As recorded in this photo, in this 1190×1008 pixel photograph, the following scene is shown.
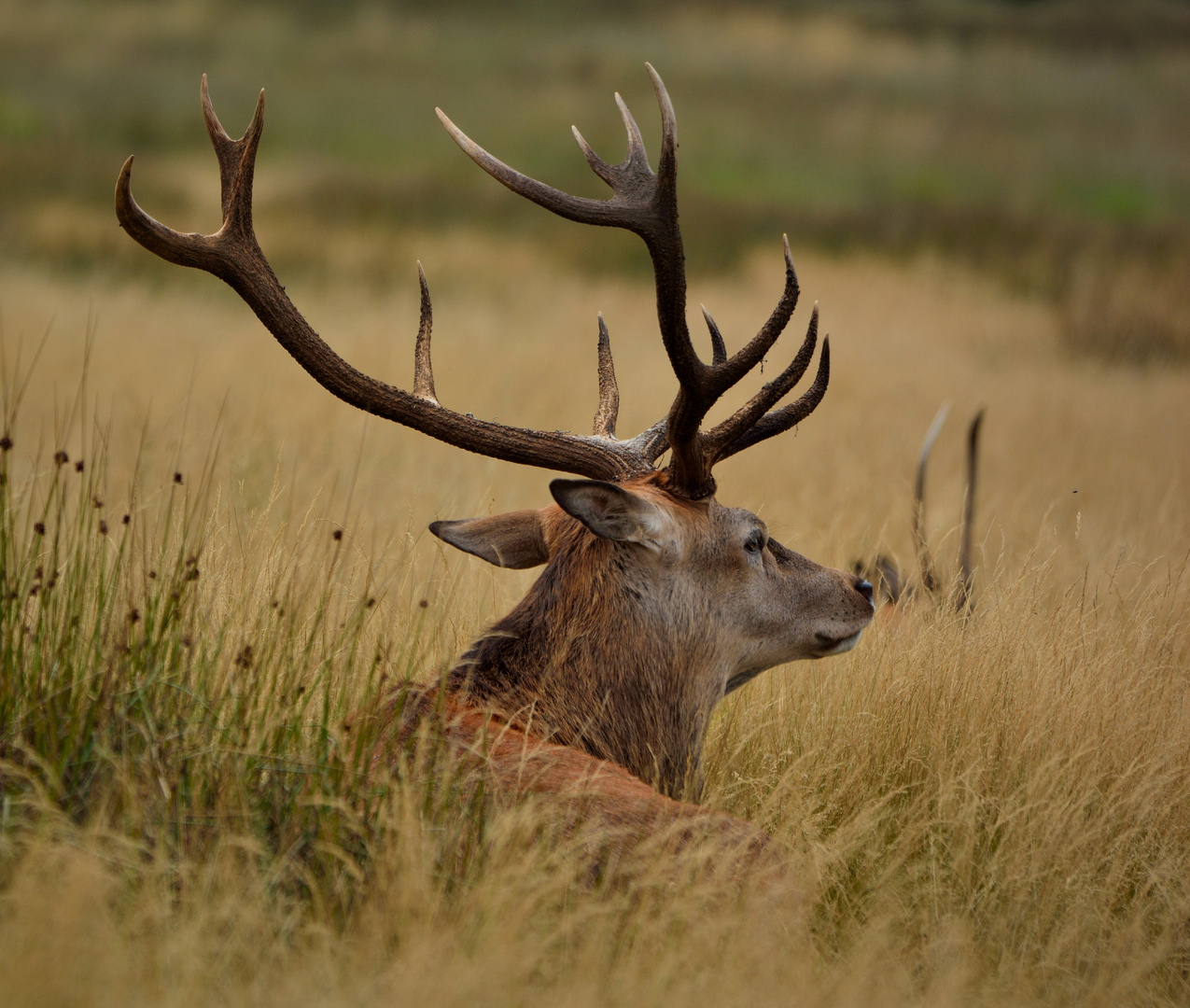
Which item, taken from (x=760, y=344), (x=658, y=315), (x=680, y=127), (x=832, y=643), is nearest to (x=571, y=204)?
(x=658, y=315)

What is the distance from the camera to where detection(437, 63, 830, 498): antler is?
3037 mm

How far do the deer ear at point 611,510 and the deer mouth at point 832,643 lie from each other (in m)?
0.67

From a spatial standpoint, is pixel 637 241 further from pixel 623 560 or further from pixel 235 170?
pixel 623 560

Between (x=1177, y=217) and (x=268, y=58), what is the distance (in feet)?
80.4

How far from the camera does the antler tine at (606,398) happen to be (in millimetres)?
3734

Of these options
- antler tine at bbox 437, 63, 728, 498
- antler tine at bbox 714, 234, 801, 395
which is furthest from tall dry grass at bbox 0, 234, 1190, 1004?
antler tine at bbox 714, 234, 801, 395

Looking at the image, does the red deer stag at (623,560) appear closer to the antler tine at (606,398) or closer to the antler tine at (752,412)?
the antler tine at (752,412)

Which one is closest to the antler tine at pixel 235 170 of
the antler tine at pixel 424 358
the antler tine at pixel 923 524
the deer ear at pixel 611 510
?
the antler tine at pixel 424 358

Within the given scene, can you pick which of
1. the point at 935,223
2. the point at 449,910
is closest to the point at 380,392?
the point at 449,910

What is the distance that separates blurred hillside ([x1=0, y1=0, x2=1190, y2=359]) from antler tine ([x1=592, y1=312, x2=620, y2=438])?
1211 centimetres

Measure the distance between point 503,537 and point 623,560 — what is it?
44 centimetres

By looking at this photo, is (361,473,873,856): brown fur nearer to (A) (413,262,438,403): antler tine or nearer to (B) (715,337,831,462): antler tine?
(B) (715,337,831,462): antler tine

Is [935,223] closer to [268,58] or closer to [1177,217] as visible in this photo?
[1177,217]

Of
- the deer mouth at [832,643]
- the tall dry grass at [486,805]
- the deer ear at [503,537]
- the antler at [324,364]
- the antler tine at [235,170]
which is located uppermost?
the antler tine at [235,170]
